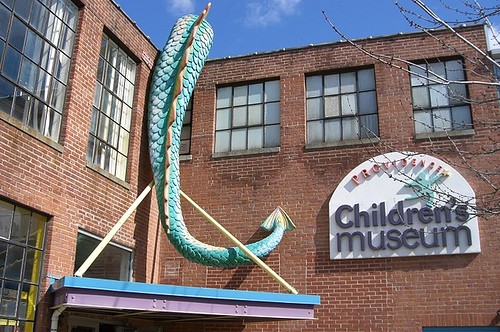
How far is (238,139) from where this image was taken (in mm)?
13234

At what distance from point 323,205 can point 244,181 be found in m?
1.82

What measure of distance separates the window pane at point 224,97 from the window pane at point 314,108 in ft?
6.19

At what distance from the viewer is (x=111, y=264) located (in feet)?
38.4

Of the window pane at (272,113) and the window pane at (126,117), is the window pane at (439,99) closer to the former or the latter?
the window pane at (272,113)

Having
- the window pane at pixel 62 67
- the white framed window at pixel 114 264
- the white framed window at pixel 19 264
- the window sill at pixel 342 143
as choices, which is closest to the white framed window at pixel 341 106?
the window sill at pixel 342 143

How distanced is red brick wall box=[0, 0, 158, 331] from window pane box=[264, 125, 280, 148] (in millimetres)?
2636

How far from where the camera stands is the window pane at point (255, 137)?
13.1 metres

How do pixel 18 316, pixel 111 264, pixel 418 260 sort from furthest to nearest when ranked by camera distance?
1. pixel 111 264
2. pixel 418 260
3. pixel 18 316

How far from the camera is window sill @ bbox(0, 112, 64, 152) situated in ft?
28.8

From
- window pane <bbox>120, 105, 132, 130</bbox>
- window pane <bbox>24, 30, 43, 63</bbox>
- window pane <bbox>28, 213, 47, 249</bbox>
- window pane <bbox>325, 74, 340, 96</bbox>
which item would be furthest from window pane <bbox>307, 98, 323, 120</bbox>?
window pane <bbox>28, 213, 47, 249</bbox>

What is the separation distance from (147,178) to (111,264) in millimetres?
1962

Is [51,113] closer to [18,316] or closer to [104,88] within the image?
[104,88]

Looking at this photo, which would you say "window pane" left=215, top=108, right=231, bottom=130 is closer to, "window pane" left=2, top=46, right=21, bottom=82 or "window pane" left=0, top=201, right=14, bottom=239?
"window pane" left=2, top=46, right=21, bottom=82

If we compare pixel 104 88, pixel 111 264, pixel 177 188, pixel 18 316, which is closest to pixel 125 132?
pixel 104 88
